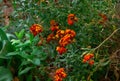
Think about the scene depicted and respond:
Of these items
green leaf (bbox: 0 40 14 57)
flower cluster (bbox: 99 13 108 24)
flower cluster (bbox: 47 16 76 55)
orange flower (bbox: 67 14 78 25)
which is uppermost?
orange flower (bbox: 67 14 78 25)

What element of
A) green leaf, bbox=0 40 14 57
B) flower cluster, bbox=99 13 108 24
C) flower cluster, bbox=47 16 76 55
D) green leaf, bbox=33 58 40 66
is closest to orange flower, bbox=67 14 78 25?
flower cluster, bbox=47 16 76 55

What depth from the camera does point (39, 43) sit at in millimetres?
2301

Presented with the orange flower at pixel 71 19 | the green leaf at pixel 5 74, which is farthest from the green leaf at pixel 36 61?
the orange flower at pixel 71 19

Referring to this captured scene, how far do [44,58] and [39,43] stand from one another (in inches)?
5.1

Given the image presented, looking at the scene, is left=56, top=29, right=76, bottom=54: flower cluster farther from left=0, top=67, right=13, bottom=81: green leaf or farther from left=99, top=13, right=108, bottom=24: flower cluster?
left=0, top=67, right=13, bottom=81: green leaf

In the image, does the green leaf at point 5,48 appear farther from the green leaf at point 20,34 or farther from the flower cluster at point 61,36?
the flower cluster at point 61,36

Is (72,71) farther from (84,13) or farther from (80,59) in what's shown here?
(84,13)

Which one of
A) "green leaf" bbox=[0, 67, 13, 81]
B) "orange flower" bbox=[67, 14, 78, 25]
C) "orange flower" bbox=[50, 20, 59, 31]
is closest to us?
"orange flower" bbox=[67, 14, 78, 25]

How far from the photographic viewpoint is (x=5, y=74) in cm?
247

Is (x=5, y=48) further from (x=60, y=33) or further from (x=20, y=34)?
(x=60, y=33)

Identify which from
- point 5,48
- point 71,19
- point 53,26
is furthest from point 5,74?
point 71,19

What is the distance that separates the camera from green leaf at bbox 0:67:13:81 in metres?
2.44

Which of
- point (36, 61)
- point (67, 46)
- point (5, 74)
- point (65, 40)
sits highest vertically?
point (65, 40)

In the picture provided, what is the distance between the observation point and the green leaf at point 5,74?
2436 mm
